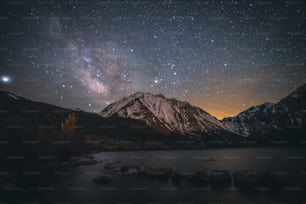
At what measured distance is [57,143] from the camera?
59.8 metres

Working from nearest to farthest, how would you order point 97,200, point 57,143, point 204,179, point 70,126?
1. point 97,200
2. point 204,179
3. point 57,143
4. point 70,126

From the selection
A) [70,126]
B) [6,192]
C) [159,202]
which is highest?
[70,126]

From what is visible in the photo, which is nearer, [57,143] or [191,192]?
[191,192]

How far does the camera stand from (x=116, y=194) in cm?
2730

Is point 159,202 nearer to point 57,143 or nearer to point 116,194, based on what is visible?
point 116,194

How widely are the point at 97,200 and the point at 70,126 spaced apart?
194 ft

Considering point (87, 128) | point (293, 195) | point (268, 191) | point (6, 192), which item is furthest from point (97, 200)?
point (87, 128)

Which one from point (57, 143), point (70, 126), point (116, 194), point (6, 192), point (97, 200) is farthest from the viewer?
point (70, 126)

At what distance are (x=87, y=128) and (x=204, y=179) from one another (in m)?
157

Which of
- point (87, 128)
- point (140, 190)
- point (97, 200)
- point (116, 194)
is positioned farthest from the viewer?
point (87, 128)

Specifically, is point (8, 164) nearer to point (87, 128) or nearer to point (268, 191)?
point (268, 191)

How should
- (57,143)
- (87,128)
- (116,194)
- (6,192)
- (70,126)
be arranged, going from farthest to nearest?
1. (87,128)
2. (70,126)
3. (57,143)
4. (116,194)
5. (6,192)

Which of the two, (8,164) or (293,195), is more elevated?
(8,164)

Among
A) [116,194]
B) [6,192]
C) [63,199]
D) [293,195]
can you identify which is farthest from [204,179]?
[6,192]
